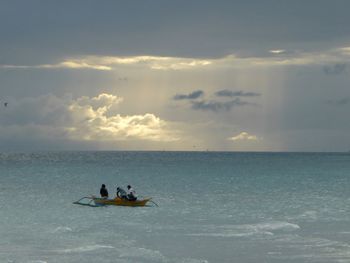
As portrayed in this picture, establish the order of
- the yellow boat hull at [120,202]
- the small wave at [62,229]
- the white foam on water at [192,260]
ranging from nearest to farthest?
1. the white foam on water at [192,260]
2. the small wave at [62,229]
3. the yellow boat hull at [120,202]

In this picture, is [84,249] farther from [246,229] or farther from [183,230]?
[246,229]

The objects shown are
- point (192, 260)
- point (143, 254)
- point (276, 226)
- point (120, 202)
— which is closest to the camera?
point (192, 260)

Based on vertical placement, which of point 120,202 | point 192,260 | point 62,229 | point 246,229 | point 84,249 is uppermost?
point 120,202

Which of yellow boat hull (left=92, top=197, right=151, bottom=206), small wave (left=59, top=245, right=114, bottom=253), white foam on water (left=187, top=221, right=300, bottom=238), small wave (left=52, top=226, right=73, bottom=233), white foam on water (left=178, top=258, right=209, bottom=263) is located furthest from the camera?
yellow boat hull (left=92, top=197, right=151, bottom=206)

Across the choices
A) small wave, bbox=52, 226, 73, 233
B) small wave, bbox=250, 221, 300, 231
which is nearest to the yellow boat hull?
small wave, bbox=52, 226, 73, 233

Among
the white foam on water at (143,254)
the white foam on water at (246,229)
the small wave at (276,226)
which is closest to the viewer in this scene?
the white foam on water at (143,254)

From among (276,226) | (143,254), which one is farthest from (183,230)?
(143,254)

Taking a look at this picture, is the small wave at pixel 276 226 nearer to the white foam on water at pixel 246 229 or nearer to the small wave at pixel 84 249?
the white foam on water at pixel 246 229

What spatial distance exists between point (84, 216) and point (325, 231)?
715 inches

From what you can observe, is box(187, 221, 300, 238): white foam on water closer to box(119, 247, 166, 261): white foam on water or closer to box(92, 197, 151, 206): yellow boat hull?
box(119, 247, 166, 261): white foam on water

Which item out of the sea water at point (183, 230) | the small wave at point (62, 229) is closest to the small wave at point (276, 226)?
the sea water at point (183, 230)

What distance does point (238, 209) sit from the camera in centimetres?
5112

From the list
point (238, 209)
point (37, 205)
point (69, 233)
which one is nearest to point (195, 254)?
point (69, 233)

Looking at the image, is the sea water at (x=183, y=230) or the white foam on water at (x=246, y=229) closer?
the sea water at (x=183, y=230)
